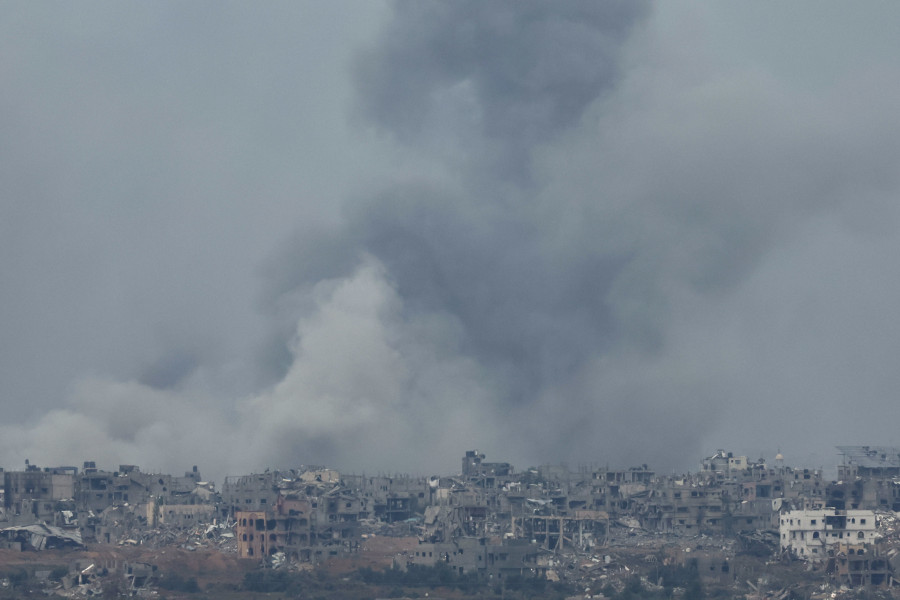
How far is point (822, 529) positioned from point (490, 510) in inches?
658

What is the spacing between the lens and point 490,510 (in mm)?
Answer: 88500

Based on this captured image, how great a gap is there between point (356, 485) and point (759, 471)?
69.9 ft

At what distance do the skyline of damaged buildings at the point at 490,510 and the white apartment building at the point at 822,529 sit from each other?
60mm

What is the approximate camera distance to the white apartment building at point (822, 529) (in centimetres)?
7862

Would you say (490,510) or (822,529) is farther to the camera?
(490,510)

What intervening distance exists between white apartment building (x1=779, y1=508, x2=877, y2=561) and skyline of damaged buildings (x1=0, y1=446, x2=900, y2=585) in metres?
0.06

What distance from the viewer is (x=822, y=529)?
259 feet

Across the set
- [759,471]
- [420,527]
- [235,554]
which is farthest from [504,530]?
[759,471]

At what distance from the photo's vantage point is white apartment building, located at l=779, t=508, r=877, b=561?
3095 inches

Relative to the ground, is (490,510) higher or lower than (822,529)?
higher

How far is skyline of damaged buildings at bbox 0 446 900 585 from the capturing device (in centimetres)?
7762

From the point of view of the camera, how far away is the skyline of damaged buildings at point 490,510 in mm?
77625

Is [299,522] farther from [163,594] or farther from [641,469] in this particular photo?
[641,469]

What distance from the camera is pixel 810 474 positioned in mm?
98312
